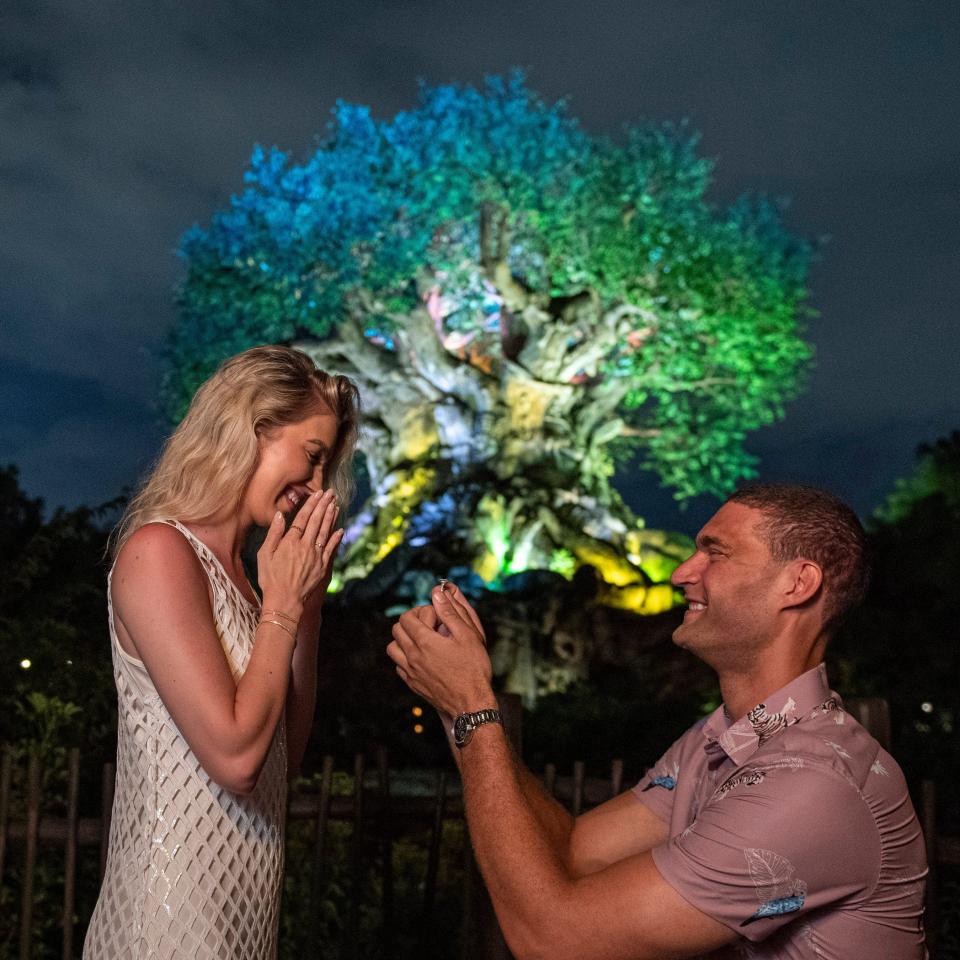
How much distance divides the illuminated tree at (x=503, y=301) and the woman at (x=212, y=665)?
11.2m

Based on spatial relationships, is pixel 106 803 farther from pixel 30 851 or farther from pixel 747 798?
pixel 747 798

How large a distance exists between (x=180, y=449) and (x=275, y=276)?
1248cm

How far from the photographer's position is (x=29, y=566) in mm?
6691

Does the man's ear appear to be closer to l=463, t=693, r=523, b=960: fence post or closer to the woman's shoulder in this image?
l=463, t=693, r=523, b=960: fence post

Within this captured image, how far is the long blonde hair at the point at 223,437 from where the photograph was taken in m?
2.19

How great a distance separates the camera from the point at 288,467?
229 centimetres

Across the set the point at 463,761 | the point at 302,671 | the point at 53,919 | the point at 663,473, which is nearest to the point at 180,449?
the point at 302,671

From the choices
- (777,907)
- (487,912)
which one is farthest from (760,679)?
(487,912)

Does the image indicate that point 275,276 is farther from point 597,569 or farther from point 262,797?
point 262,797

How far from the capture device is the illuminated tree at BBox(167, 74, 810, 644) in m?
14.0

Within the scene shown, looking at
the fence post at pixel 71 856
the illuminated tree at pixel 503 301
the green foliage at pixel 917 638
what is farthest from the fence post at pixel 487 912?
the illuminated tree at pixel 503 301

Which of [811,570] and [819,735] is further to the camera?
[811,570]

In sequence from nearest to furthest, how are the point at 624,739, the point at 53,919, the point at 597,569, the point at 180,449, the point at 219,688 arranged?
the point at 219,688
the point at 180,449
the point at 53,919
the point at 624,739
the point at 597,569

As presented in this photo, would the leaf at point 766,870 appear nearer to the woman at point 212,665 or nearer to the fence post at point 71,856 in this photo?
the woman at point 212,665
